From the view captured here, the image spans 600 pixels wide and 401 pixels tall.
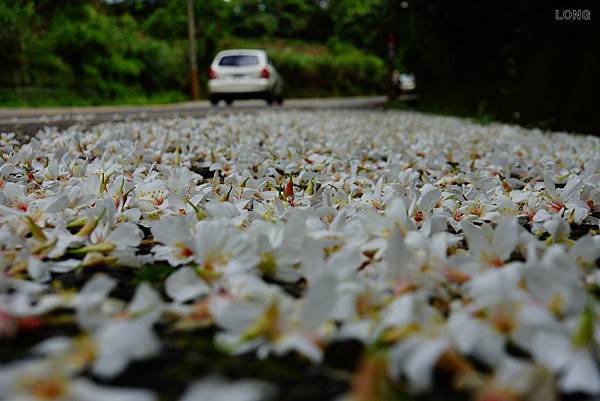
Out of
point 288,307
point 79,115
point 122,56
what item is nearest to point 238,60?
point 122,56

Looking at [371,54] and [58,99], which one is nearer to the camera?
[58,99]

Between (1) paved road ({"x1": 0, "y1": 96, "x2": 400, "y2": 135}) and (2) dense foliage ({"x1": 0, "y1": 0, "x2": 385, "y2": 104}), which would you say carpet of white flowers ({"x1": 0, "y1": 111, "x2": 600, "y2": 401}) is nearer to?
(1) paved road ({"x1": 0, "y1": 96, "x2": 400, "y2": 135})

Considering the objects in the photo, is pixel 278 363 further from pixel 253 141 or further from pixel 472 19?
pixel 472 19

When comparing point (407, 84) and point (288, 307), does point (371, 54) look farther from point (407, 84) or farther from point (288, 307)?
point (407, 84)

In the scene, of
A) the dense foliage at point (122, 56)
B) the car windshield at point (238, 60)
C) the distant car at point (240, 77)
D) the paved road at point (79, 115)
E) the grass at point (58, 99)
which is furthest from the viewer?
the dense foliage at point (122, 56)

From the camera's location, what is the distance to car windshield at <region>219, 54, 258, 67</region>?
1320 cm

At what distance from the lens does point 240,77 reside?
42.8ft

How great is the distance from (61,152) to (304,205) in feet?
4.73

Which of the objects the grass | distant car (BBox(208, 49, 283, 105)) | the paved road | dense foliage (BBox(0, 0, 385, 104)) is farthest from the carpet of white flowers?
dense foliage (BBox(0, 0, 385, 104))

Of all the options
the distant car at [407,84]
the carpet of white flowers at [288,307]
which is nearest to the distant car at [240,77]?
the distant car at [407,84]

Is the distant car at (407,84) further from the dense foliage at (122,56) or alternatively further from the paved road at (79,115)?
the dense foliage at (122,56)

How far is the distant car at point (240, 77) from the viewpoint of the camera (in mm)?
13031

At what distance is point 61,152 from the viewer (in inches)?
97.7

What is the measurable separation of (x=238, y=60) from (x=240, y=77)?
0.53m
